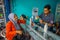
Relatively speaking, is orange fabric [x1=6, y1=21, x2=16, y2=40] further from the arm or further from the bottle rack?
the bottle rack

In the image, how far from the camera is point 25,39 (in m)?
2.12

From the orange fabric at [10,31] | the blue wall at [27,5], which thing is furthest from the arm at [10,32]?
the blue wall at [27,5]

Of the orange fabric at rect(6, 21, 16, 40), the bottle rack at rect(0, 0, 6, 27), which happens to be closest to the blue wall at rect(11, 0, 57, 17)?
the bottle rack at rect(0, 0, 6, 27)

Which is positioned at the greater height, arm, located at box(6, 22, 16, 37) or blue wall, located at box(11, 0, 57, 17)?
blue wall, located at box(11, 0, 57, 17)

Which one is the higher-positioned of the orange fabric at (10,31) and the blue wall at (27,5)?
the blue wall at (27,5)

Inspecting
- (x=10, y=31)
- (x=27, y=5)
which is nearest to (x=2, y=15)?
(x=27, y=5)

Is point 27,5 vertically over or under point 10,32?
over

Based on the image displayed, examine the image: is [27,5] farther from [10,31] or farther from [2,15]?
[10,31]

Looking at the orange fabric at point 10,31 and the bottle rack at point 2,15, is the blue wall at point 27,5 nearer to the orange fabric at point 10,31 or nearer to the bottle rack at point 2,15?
the bottle rack at point 2,15

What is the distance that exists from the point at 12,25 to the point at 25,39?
33cm

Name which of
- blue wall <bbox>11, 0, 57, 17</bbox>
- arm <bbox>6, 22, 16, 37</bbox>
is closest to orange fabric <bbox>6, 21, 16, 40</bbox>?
arm <bbox>6, 22, 16, 37</bbox>

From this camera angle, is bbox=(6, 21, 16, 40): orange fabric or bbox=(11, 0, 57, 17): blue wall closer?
bbox=(6, 21, 16, 40): orange fabric

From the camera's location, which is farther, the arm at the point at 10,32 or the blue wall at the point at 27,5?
the blue wall at the point at 27,5

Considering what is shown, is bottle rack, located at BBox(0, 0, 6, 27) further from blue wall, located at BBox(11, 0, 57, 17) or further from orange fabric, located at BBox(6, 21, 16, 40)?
orange fabric, located at BBox(6, 21, 16, 40)
